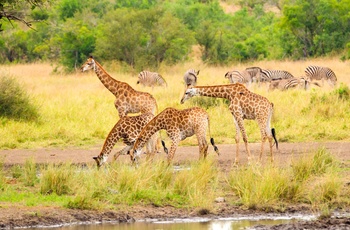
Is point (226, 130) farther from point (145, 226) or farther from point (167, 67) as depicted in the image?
point (167, 67)

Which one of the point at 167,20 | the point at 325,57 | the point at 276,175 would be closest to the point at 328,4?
the point at 325,57

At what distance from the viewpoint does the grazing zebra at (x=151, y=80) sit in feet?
82.5

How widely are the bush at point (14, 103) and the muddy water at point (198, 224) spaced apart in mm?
8709

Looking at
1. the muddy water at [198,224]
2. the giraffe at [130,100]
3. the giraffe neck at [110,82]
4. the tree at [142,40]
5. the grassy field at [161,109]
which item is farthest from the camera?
the tree at [142,40]

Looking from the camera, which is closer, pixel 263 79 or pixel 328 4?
pixel 263 79

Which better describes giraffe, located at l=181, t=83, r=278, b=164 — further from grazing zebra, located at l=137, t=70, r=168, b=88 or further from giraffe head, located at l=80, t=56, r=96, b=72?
grazing zebra, located at l=137, t=70, r=168, b=88

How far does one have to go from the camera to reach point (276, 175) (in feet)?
32.6

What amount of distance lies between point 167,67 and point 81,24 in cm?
654

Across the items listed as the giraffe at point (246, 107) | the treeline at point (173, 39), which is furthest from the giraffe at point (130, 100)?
the treeline at point (173, 39)

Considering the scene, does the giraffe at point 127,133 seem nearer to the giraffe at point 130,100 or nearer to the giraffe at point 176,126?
the giraffe at point 176,126

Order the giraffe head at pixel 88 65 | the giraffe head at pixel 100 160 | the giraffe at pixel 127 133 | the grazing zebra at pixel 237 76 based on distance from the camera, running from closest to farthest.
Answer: the giraffe head at pixel 100 160
the giraffe at pixel 127 133
the giraffe head at pixel 88 65
the grazing zebra at pixel 237 76

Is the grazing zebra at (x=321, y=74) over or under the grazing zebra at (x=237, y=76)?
over

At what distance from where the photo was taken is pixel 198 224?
9.08 meters

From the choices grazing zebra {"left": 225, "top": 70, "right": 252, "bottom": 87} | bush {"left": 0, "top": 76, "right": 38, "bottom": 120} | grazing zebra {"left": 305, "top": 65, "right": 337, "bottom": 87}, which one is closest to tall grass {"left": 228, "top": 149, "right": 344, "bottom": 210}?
bush {"left": 0, "top": 76, "right": 38, "bottom": 120}
